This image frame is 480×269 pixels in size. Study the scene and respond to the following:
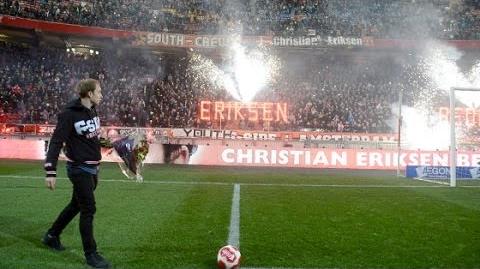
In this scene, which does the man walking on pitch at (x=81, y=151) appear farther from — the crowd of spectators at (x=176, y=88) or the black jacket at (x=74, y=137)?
the crowd of spectators at (x=176, y=88)

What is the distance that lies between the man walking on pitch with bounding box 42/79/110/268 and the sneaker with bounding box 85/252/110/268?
28 millimetres

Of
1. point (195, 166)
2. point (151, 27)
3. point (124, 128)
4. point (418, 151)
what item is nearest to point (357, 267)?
point (195, 166)

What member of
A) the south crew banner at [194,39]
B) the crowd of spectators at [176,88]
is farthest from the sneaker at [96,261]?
the south crew banner at [194,39]

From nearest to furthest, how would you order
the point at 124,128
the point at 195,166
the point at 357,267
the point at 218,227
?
the point at 357,267, the point at 218,227, the point at 195,166, the point at 124,128

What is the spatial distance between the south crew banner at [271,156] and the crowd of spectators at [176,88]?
5.52 m

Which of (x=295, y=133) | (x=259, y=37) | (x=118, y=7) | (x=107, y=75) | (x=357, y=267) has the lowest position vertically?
(x=357, y=267)

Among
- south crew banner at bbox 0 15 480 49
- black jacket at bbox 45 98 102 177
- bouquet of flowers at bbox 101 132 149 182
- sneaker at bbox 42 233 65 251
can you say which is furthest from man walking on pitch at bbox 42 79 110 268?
south crew banner at bbox 0 15 480 49

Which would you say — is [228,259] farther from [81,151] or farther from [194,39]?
[194,39]

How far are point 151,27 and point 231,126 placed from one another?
8.71 meters

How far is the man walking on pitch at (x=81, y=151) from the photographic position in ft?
17.2

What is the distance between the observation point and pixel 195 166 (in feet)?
72.8

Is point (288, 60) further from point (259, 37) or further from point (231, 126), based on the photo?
point (231, 126)

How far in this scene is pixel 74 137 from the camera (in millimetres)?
5355

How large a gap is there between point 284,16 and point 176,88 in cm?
951
